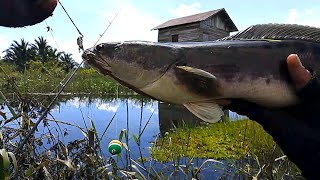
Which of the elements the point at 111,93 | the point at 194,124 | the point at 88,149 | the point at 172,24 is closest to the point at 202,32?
the point at 172,24

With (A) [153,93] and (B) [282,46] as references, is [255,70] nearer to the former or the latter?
(B) [282,46]

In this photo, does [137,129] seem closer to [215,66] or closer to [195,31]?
[215,66]

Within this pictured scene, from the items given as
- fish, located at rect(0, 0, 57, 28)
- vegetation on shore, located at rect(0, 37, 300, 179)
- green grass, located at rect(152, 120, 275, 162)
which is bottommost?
green grass, located at rect(152, 120, 275, 162)

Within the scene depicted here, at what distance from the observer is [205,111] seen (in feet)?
4.42

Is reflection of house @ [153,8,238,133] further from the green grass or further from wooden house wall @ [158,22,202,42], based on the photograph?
the green grass

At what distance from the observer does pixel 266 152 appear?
3.81 metres

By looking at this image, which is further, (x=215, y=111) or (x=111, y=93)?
(x=111, y=93)

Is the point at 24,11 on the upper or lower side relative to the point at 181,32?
lower

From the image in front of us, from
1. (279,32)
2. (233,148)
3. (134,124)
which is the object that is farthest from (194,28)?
(279,32)

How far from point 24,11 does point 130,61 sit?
2.03 ft

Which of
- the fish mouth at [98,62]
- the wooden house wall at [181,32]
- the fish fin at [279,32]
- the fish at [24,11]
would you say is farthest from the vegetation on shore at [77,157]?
the wooden house wall at [181,32]

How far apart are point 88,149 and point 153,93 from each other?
1641 mm

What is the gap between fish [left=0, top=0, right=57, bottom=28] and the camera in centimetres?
152

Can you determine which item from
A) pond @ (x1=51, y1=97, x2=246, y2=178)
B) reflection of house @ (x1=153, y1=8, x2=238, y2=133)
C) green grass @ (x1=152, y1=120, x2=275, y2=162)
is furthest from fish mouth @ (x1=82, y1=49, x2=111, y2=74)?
reflection of house @ (x1=153, y1=8, x2=238, y2=133)
